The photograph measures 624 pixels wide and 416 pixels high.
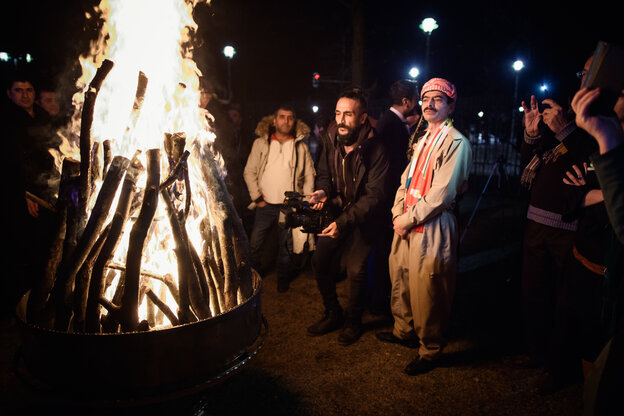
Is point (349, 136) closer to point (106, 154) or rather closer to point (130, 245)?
point (106, 154)

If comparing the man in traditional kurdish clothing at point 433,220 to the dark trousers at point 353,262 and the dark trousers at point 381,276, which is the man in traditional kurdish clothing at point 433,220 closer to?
the dark trousers at point 353,262

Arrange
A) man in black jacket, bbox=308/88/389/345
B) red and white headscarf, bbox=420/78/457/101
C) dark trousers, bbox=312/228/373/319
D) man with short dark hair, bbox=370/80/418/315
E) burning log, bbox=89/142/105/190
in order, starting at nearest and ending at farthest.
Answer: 1. burning log, bbox=89/142/105/190
2. red and white headscarf, bbox=420/78/457/101
3. man in black jacket, bbox=308/88/389/345
4. dark trousers, bbox=312/228/373/319
5. man with short dark hair, bbox=370/80/418/315

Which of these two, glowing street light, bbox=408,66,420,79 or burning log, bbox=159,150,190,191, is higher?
glowing street light, bbox=408,66,420,79

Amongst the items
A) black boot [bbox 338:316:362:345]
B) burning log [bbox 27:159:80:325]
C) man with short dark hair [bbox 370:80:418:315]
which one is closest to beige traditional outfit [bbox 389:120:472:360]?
black boot [bbox 338:316:362:345]

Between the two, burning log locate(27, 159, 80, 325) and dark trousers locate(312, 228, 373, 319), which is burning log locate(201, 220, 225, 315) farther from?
dark trousers locate(312, 228, 373, 319)

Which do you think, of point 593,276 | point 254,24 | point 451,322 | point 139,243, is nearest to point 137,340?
point 139,243

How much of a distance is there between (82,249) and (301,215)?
2.10 metres

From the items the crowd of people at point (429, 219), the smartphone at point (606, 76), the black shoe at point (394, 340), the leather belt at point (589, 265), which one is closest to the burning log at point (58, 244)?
the crowd of people at point (429, 219)

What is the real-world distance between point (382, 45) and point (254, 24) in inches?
368

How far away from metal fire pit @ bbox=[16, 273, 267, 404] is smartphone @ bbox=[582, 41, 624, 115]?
2202 millimetres

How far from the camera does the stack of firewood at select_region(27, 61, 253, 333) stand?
224 centimetres

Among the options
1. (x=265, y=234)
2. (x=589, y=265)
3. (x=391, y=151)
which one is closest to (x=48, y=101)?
(x=265, y=234)

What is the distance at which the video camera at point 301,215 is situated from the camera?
3.91m

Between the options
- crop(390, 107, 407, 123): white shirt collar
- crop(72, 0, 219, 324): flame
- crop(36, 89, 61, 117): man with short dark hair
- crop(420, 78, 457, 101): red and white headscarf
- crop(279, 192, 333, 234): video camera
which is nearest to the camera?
crop(72, 0, 219, 324): flame
